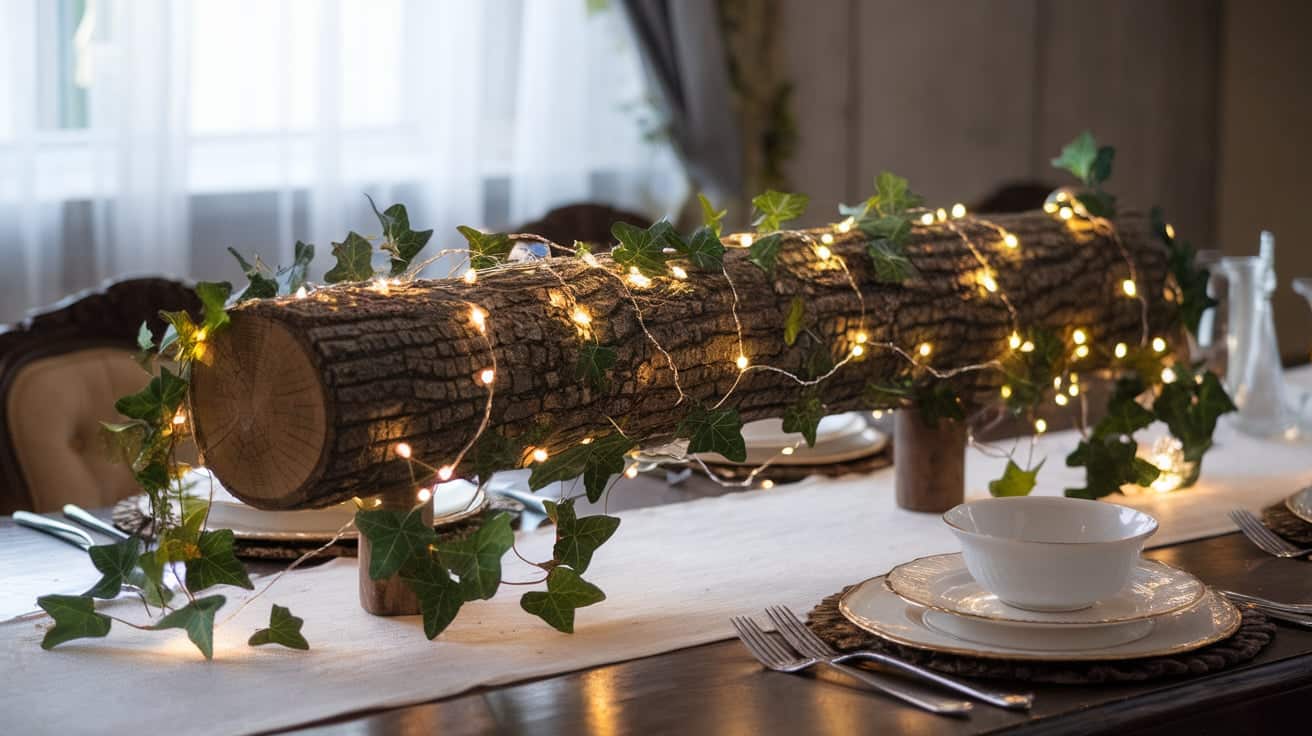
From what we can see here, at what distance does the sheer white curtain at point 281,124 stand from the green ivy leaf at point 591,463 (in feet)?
5.68

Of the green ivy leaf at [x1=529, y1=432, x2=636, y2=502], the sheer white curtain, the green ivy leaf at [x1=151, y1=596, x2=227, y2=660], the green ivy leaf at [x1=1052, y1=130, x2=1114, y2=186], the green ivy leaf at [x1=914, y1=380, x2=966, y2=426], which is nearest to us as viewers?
the green ivy leaf at [x1=151, y1=596, x2=227, y2=660]

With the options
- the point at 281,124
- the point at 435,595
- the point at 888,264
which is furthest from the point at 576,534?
the point at 281,124

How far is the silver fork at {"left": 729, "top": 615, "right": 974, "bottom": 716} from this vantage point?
89cm

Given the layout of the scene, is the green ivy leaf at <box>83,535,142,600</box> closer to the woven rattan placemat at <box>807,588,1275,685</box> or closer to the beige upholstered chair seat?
the woven rattan placemat at <box>807,588,1275,685</box>

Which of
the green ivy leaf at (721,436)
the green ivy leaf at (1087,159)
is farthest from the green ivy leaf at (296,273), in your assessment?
the green ivy leaf at (1087,159)

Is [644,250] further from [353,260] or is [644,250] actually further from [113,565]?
[113,565]

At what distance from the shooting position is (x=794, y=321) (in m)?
1.27

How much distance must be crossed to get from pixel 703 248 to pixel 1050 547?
0.41 meters

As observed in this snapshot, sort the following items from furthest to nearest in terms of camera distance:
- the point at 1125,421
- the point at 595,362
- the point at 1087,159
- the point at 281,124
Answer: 1. the point at 281,124
2. the point at 1087,159
3. the point at 1125,421
4. the point at 595,362

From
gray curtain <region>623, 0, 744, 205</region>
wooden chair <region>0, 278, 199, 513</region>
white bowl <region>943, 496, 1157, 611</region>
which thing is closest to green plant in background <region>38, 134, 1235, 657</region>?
white bowl <region>943, 496, 1157, 611</region>

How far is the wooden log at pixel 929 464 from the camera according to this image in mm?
1412

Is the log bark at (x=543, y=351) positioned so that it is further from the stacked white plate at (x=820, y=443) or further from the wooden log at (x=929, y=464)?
the stacked white plate at (x=820, y=443)

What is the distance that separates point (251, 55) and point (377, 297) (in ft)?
6.50

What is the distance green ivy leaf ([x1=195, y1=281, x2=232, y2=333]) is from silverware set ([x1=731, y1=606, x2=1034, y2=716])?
1.35 ft
